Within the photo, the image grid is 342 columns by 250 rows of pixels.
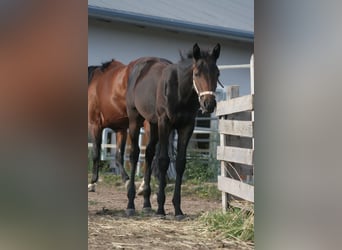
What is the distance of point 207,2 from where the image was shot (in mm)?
5262

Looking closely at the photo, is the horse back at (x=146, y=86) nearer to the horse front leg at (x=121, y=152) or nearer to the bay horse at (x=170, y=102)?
the bay horse at (x=170, y=102)

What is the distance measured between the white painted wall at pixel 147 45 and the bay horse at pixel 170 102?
1358mm

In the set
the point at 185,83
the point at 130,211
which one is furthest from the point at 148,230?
the point at 185,83

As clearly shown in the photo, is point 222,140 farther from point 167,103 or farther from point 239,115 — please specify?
point 167,103

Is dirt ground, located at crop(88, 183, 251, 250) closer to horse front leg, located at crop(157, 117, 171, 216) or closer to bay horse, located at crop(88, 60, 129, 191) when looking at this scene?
horse front leg, located at crop(157, 117, 171, 216)

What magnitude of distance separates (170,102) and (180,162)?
1.16 feet

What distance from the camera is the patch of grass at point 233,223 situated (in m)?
2.23

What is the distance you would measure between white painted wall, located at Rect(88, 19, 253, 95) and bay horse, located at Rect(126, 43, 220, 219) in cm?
136

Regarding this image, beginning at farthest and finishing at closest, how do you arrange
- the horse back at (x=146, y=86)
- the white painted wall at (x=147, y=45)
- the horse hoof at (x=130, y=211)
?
the white painted wall at (x=147, y=45) < the horse back at (x=146, y=86) < the horse hoof at (x=130, y=211)

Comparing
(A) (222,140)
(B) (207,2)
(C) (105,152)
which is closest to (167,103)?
(A) (222,140)

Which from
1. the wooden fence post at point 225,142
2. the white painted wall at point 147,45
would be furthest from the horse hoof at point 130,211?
the white painted wall at point 147,45

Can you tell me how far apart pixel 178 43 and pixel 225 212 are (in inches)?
110

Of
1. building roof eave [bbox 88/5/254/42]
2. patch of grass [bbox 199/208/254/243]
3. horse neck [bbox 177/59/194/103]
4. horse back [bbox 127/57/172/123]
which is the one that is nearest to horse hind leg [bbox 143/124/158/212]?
horse back [bbox 127/57/172/123]

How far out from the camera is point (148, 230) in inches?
96.9
